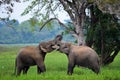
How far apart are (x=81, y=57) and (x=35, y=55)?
6.89 feet

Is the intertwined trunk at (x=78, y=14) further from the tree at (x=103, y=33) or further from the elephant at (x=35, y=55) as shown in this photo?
the elephant at (x=35, y=55)

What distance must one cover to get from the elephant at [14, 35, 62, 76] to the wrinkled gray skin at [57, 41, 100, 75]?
463mm

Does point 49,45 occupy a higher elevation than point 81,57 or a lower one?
higher

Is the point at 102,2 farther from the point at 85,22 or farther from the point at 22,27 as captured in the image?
the point at 22,27

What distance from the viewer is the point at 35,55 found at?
1855 cm

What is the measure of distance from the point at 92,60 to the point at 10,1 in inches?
320

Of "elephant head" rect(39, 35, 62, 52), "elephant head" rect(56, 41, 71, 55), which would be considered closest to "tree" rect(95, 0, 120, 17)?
"elephant head" rect(56, 41, 71, 55)

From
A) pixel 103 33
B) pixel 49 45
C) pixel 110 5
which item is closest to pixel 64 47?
pixel 49 45

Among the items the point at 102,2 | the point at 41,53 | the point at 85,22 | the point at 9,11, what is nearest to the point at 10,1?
the point at 9,11

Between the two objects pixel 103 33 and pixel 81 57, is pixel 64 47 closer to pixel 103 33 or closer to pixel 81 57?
pixel 81 57

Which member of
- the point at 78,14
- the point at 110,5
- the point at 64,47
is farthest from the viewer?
the point at 78,14

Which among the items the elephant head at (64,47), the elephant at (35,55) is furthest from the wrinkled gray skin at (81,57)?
the elephant at (35,55)

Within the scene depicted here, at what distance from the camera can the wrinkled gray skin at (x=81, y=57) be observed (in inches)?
736

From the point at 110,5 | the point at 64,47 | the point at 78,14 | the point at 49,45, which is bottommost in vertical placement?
the point at 78,14
